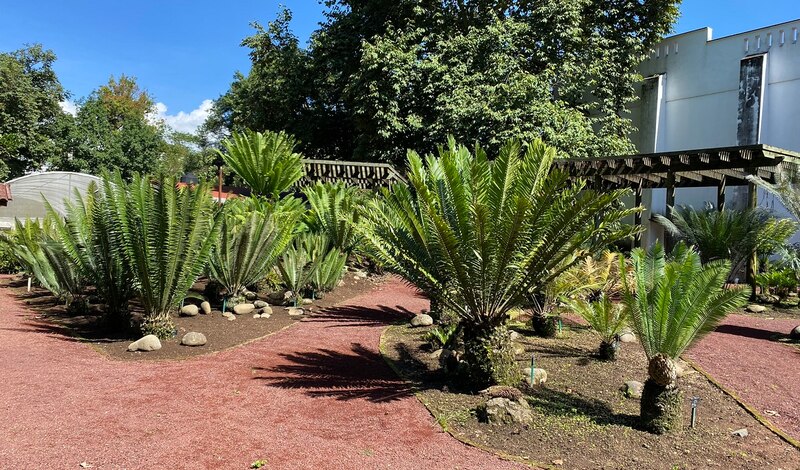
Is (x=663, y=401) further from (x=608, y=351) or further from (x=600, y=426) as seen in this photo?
(x=608, y=351)

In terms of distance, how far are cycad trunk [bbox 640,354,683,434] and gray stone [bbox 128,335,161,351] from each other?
5.31 meters

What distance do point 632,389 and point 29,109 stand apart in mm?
29142

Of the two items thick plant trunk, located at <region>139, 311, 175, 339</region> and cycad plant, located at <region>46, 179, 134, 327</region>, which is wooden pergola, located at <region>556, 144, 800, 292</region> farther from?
cycad plant, located at <region>46, 179, 134, 327</region>

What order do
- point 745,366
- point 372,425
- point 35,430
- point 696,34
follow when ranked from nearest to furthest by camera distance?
1. point 35,430
2. point 372,425
3. point 745,366
4. point 696,34

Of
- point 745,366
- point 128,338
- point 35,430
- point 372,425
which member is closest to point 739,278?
point 745,366

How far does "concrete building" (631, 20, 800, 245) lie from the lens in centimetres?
1450

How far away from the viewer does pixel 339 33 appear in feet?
64.3

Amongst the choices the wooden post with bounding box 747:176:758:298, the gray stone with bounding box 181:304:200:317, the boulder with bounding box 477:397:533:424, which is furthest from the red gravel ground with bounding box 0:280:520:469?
the wooden post with bounding box 747:176:758:298

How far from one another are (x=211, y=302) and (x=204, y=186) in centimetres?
277

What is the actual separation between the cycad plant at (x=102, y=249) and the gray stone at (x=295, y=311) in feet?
7.82

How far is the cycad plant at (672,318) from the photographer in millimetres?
4113

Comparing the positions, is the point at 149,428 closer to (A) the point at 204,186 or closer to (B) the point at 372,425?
(B) the point at 372,425

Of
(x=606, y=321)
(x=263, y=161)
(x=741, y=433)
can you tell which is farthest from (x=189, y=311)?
(x=741, y=433)

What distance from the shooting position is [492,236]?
4852 millimetres
